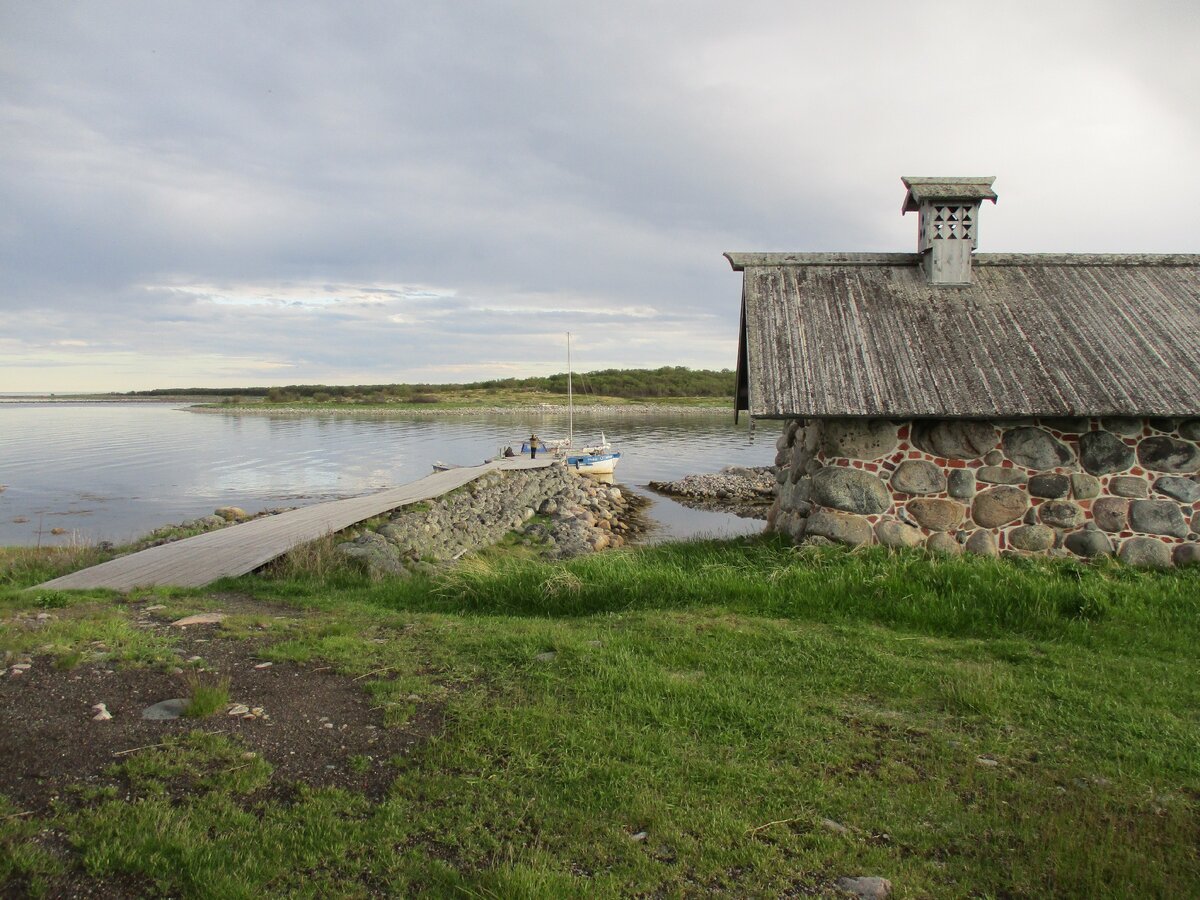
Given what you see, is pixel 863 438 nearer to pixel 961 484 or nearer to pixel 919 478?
pixel 919 478

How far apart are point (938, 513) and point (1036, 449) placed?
56.0 inches

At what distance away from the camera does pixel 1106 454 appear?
9.66m

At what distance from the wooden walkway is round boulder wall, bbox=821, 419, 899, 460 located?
851 cm

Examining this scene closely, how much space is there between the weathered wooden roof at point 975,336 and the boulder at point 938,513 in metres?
1.16

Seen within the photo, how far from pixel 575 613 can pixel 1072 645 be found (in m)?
4.61

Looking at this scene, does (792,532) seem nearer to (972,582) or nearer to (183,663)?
(972,582)

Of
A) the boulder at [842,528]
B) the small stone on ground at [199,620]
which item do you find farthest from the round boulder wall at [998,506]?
the small stone on ground at [199,620]

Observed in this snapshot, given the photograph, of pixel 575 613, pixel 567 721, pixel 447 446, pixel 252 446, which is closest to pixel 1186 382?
pixel 575 613

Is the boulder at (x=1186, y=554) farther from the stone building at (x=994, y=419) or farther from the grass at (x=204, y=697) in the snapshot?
the grass at (x=204, y=697)

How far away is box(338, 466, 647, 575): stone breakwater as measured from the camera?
590 inches

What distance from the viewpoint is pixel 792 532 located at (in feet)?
35.7

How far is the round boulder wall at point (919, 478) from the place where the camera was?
9859 mm

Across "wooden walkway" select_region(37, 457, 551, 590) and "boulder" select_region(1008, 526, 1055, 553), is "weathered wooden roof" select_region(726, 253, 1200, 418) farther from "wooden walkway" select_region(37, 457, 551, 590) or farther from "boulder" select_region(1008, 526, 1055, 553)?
"wooden walkway" select_region(37, 457, 551, 590)

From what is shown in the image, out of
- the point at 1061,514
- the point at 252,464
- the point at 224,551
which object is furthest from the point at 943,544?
the point at 252,464
